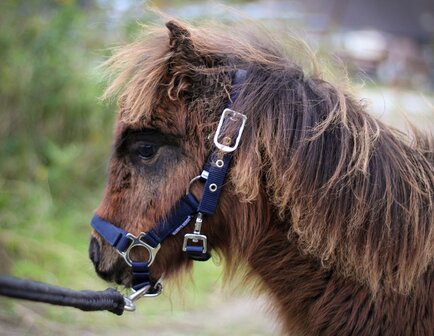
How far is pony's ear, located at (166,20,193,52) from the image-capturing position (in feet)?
7.93

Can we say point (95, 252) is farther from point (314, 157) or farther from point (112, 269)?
point (314, 157)

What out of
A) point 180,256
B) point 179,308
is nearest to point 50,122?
point 179,308

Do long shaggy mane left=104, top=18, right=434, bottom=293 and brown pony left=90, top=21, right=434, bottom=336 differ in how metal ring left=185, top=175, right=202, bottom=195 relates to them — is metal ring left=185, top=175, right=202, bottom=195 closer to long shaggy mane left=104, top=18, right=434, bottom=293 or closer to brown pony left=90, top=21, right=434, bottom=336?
brown pony left=90, top=21, right=434, bottom=336

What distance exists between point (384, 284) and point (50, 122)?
16.9 feet

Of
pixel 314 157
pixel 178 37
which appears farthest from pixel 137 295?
pixel 178 37

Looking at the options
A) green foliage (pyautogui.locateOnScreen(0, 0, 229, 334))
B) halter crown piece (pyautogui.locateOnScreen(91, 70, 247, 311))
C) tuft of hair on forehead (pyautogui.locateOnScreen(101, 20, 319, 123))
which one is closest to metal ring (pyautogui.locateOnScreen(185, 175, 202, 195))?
halter crown piece (pyautogui.locateOnScreen(91, 70, 247, 311))

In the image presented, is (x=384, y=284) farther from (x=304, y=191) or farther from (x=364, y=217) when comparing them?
(x=304, y=191)

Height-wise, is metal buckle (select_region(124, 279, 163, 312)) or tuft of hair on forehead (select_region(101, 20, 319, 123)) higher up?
tuft of hair on forehead (select_region(101, 20, 319, 123))

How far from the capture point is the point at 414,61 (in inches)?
590

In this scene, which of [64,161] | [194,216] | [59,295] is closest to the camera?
[59,295]

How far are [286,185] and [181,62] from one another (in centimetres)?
67

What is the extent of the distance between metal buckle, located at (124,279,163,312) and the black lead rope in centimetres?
3

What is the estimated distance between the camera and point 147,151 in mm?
2541

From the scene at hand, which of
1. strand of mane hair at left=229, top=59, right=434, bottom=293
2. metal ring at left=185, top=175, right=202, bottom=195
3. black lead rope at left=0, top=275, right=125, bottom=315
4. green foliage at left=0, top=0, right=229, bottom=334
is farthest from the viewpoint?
green foliage at left=0, top=0, right=229, bottom=334
